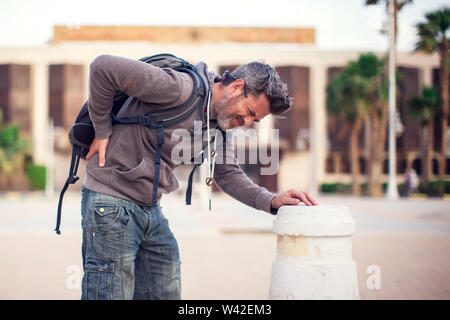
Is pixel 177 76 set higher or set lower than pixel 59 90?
lower

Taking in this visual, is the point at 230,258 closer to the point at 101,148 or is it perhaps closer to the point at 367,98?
the point at 101,148

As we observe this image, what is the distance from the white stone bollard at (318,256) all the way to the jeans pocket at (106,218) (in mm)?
747

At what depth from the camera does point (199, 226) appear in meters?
13.0

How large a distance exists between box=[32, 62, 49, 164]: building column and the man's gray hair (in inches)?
1679

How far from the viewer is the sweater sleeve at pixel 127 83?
240 cm

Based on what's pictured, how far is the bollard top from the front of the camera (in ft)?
7.80

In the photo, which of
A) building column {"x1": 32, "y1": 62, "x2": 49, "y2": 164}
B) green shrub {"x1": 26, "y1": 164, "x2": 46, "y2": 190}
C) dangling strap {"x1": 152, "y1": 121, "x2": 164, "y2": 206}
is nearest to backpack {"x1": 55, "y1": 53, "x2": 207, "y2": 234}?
dangling strap {"x1": 152, "y1": 121, "x2": 164, "y2": 206}

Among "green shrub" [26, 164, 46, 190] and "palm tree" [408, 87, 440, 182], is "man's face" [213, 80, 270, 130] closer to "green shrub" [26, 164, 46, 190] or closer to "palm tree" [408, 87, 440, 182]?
"palm tree" [408, 87, 440, 182]

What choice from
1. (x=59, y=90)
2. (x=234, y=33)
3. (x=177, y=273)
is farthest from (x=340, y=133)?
(x=177, y=273)

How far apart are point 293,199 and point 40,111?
4296 cm

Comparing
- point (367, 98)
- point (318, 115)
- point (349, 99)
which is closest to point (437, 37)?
point (367, 98)
